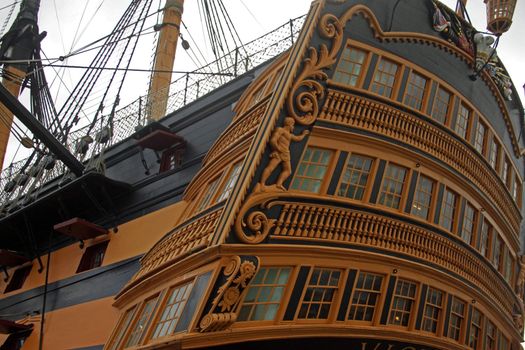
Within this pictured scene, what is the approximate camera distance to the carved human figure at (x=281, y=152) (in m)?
9.98

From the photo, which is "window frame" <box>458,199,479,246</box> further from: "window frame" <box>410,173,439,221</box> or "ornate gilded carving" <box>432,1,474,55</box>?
"ornate gilded carving" <box>432,1,474,55</box>

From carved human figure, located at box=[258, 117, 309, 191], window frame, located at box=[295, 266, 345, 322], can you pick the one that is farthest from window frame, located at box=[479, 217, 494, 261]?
carved human figure, located at box=[258, 117, 309, 191]

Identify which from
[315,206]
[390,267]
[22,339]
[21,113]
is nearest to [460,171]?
[390,267]

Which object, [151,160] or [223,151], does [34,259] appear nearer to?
[151,160]

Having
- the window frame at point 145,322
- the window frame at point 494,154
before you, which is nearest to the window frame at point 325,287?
the window frame at point 145,322

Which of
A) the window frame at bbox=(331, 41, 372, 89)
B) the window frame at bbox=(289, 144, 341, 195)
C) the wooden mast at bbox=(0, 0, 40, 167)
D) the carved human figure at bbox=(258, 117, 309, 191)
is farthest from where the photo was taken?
the wooden mast at bbox=(0, 0, 40, 167)

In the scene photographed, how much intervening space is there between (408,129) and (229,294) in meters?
4.17

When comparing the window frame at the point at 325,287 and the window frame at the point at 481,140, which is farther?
the window frame at the point at 481,140

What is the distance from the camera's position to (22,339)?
16141 millimetres

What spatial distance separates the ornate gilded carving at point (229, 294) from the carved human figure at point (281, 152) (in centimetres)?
120

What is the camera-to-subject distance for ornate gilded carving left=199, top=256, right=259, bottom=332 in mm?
9156

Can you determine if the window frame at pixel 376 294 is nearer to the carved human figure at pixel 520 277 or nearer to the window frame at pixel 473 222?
the window frame at pixel 473 222

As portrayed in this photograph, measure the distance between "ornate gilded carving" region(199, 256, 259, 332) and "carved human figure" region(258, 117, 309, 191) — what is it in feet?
3.93

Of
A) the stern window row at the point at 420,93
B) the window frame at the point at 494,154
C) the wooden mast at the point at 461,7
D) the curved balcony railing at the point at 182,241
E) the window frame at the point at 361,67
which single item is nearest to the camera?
the curved balcony railing at the point at 182,241
